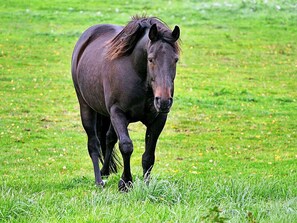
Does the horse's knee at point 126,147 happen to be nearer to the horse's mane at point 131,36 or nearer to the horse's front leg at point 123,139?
the horse's front leg at point 123,139

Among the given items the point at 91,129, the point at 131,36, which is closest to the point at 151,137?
the point at 131,36

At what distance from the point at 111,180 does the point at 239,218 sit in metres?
3.62

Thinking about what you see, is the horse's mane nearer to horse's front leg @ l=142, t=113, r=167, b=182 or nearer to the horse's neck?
the horse's neck

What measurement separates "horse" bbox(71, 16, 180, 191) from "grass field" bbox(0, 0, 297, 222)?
1.64 feet

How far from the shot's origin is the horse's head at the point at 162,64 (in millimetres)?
7660

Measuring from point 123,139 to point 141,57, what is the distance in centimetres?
103

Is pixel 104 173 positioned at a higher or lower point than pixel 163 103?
lower

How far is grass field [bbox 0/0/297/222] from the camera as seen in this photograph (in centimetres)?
695

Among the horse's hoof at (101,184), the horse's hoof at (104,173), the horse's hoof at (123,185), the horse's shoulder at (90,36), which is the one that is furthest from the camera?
the horse's shoulder at (90,36)

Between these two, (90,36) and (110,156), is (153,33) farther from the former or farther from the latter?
(90,36)

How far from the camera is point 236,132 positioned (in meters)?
14.9

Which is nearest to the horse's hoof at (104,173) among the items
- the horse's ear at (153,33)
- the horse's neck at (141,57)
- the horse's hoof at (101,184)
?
the horse's hoof at (101,184)

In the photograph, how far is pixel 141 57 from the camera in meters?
8.49

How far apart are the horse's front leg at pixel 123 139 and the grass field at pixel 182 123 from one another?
17.0 inches
